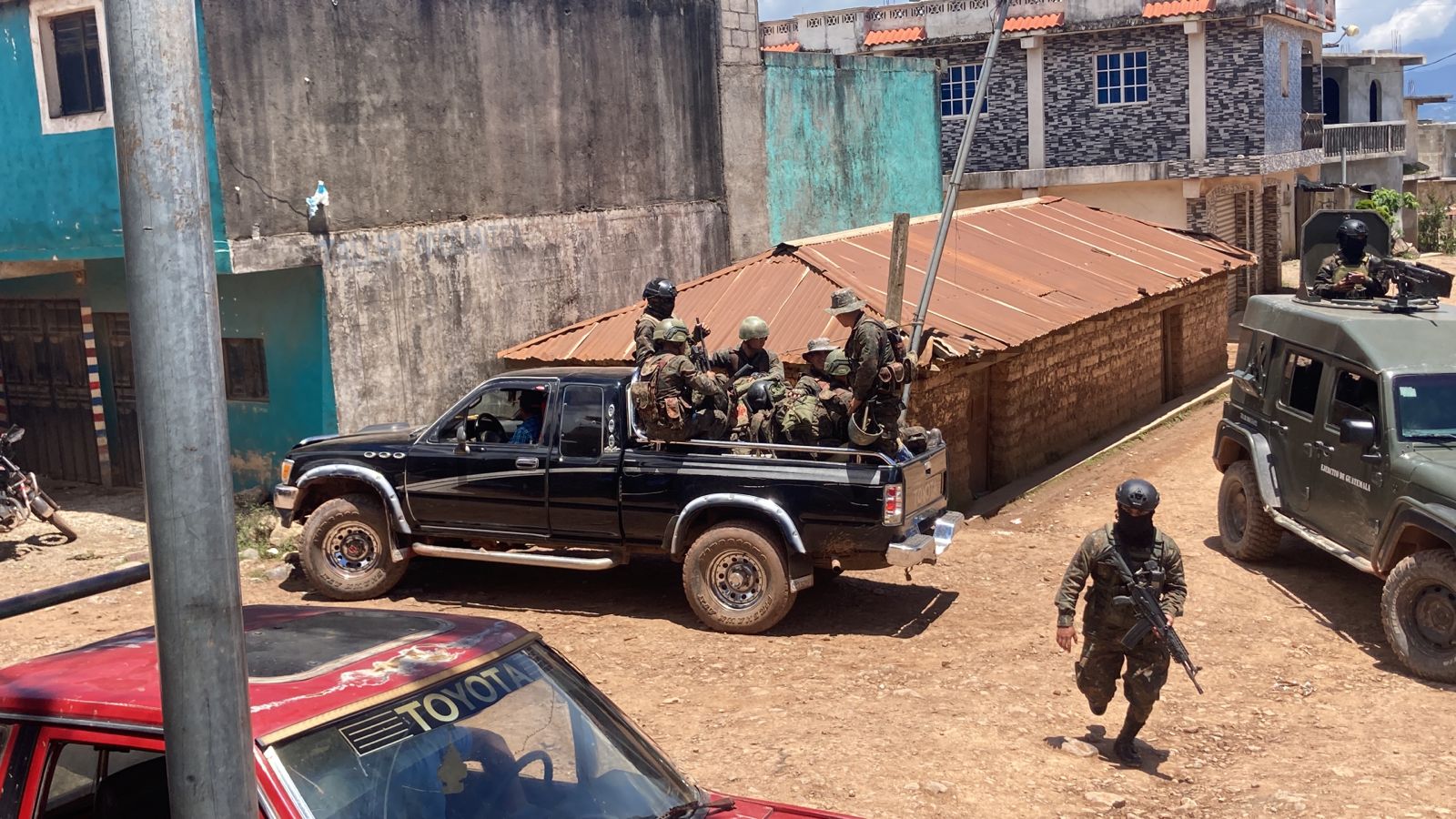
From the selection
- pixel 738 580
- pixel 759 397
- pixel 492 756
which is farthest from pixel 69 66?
pixel 492 756

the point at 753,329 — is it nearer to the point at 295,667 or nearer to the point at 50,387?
the point at 295,667

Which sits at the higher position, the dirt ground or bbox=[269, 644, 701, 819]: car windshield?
bbox=[269, 644, 701, 819]: car windshield

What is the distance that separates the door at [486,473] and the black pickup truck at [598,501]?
0.01 metres

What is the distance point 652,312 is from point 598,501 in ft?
5.47

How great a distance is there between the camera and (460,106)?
13.7m

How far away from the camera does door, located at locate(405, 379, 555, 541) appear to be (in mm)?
9922

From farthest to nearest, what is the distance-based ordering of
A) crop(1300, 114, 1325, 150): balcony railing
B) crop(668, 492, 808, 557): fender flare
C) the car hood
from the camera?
1. crop(1300, 114, 1325, 150): balcony railing
2. crop(668, 492, 808, 557): fender flare
3. the car hood

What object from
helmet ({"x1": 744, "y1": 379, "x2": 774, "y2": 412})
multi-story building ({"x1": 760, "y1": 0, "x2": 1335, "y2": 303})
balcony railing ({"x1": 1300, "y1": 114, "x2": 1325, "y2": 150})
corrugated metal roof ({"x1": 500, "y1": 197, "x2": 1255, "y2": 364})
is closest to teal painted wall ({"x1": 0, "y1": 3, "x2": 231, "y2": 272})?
corrugated metal roof ({"x1": 500, "y1": 197, "x2": 1255, "y2": 364})

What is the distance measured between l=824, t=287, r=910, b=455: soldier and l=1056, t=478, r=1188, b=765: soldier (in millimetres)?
2274

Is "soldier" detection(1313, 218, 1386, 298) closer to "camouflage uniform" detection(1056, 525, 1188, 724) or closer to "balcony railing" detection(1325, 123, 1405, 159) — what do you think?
"camouflage uniform" detection(1056, 525, 1188, 724)

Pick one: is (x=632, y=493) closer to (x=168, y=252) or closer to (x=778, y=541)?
(x=778, y=541)

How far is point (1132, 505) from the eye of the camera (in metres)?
7.02

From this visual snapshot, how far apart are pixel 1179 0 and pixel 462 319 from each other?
1914 centimetres

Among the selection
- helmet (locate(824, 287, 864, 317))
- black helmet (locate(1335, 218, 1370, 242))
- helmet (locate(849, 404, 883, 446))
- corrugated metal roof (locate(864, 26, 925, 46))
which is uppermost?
corrugated metal roof (locate(864, 26, 925, 46))
